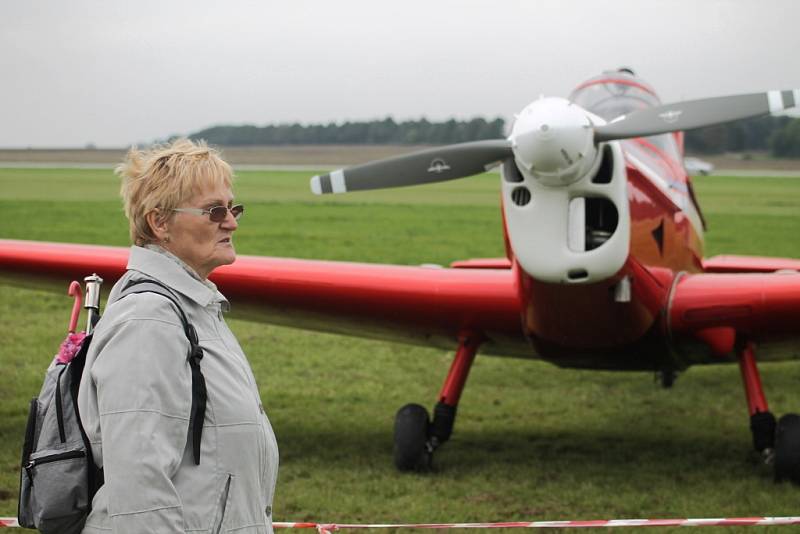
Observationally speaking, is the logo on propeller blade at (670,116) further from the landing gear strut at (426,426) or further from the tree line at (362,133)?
the tree line at (362,133)

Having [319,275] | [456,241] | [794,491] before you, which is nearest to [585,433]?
[794,491]

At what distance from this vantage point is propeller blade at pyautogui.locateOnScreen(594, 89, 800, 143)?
539 cm

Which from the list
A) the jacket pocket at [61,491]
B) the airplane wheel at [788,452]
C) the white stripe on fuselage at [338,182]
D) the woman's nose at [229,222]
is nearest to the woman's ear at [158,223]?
the woman's nose at [229,222]

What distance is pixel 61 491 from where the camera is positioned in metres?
1.96

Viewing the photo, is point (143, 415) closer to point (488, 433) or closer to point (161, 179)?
point (161, 179)

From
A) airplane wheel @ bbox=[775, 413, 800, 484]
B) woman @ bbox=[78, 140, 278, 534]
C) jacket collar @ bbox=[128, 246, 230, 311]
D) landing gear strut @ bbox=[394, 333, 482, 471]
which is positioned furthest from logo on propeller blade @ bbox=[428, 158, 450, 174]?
jacket collar @ bbox=[128, 246, 230, 311]

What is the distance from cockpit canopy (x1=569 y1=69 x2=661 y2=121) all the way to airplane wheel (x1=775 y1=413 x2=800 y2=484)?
233 cm

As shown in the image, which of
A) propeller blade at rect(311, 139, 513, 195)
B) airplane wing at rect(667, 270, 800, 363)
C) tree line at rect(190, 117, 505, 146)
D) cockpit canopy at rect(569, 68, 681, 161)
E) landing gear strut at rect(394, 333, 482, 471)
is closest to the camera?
propeller blade at rect(311, 139, 513, 195)

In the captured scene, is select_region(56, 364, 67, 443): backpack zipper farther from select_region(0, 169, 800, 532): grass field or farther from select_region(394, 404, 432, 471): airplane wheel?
select_region(394, 404, 432, 471): airplane wheel

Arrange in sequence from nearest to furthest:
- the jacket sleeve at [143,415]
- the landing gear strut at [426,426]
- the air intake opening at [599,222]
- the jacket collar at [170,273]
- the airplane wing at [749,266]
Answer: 1. the jacket sleeve at [143,415]
2. the jacket collar at [170,273]
3. the air intake opening at [599,222]
4. the landing gear strut at [426,426]
5. the airplane wing at [749,266]

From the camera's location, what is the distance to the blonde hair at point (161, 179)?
2.12m

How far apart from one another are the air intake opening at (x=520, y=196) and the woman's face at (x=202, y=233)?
333 cm

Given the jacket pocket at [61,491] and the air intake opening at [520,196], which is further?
the air intake opening at [520,196]

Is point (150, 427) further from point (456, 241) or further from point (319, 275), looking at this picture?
point (456, 241)
